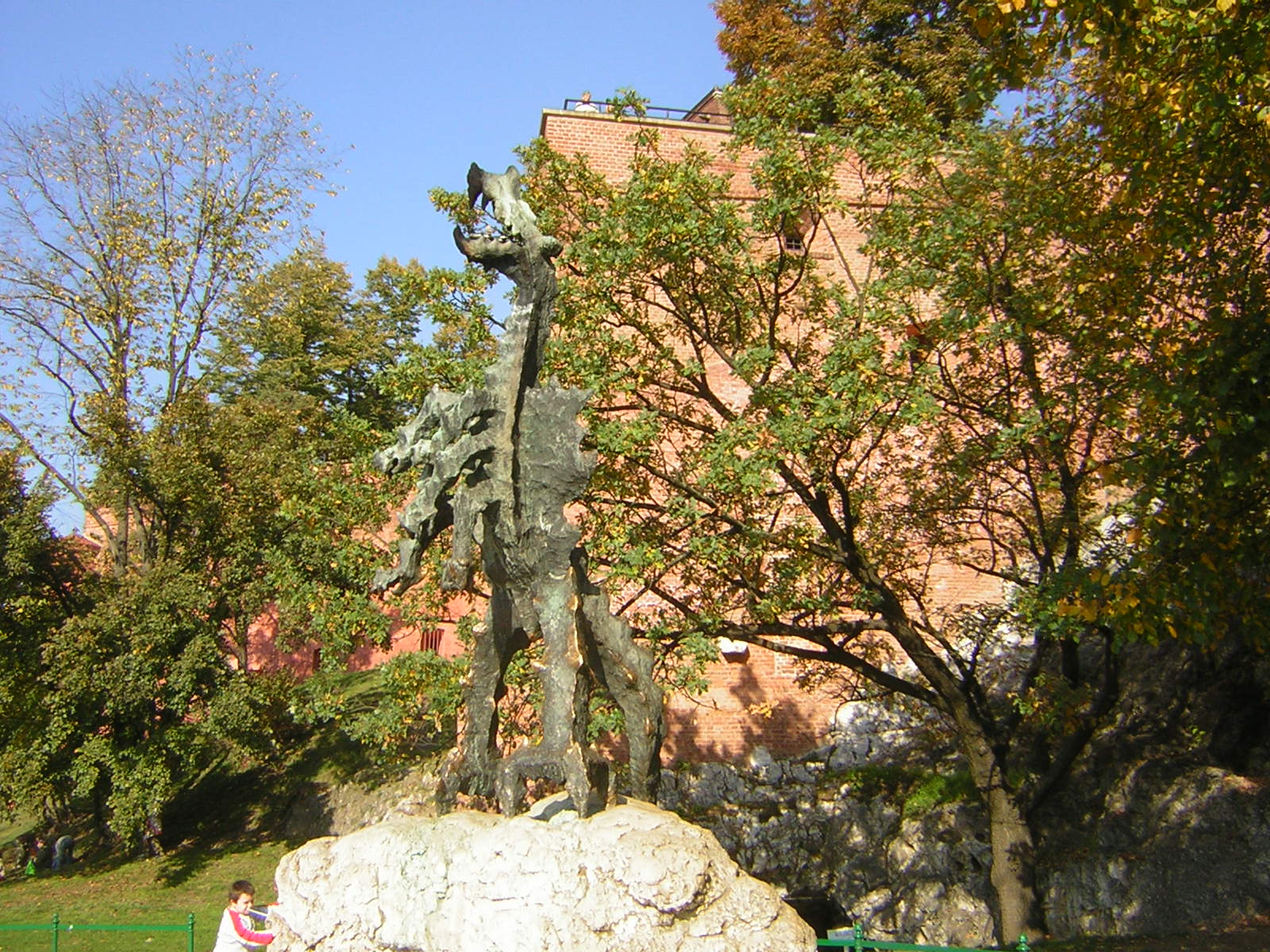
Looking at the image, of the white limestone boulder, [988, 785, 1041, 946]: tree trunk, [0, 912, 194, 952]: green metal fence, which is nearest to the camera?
the white limestone boulder

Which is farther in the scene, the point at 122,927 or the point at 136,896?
the point at 136,896

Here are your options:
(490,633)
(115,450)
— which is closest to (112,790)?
(115,450)

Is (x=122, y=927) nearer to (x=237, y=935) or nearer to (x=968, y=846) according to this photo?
(x=237, y=935)

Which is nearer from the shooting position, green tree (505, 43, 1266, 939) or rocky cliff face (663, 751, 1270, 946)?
green tree (505, 43, 1266, 939)

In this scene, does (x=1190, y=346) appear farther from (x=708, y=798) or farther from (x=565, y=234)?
(x=708, y=798)

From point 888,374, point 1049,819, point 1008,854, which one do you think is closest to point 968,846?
point 1049,819

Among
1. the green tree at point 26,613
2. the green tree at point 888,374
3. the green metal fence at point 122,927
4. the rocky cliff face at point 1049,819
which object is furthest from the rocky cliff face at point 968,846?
the green tree at point 26,613

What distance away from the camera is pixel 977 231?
40.8 ft

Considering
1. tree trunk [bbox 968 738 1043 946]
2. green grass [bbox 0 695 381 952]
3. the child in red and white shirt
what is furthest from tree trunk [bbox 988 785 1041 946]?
green grass [bbox 0 695 381 952]

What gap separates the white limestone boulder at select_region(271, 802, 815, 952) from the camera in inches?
230

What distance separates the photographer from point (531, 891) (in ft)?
19.6

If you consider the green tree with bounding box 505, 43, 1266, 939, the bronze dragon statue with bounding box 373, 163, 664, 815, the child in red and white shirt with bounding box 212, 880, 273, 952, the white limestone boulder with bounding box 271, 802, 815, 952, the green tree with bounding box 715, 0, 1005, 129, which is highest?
the green tree with bounding box 715, 0, 1005, 129

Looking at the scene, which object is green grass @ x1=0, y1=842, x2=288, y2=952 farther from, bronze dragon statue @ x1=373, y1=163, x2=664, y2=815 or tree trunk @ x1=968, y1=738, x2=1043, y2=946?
tree trunk @ x1=968, y1=738, x2=1043, y2=946

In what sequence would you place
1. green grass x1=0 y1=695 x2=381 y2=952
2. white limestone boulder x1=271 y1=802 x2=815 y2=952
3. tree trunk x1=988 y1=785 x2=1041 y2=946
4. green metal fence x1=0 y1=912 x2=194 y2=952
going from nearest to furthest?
1. white limestone boulder x1=271 y1=802 x2=815 y2=952
2. green metal fence x1=0 y1=912 x2=194 y2=952
3. tree trunk x1=988 y1=785 x2=1041 y2=946
4. green grass x1=0 y1=695 x2=381 y2=952
